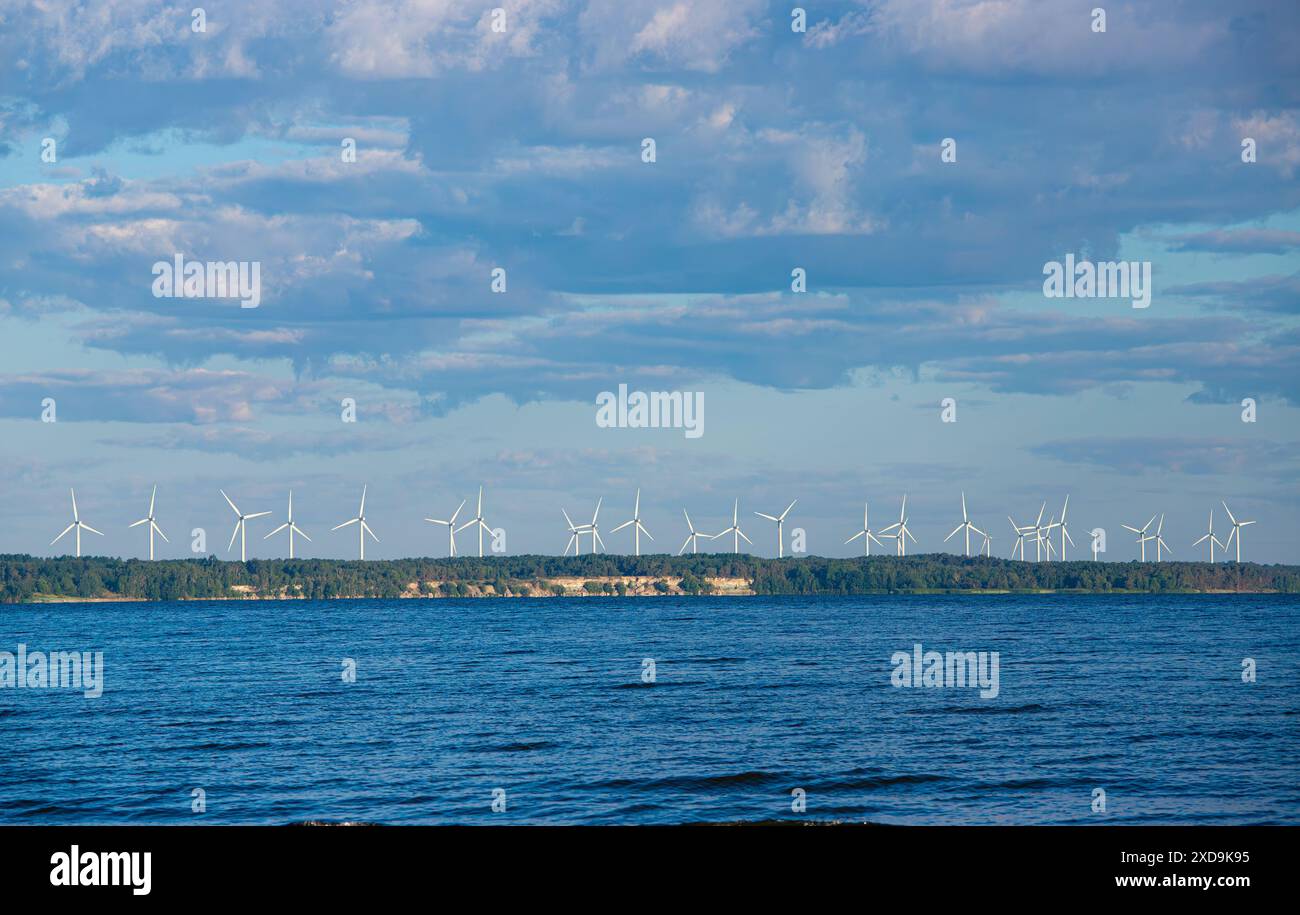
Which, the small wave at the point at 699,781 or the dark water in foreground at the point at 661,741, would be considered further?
the small wave at the point at 699,781

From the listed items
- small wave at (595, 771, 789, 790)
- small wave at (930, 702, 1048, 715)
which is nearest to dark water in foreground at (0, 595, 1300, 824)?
small wave at (595, 771, 789, 790)

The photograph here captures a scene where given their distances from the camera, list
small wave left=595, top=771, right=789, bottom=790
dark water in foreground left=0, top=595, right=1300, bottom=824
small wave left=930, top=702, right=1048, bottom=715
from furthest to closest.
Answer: small wave left=930, top=702, right=1048, bottom=715 < small wave left=595, top=771, right=789, bottom=790 < dark water in foreground left=0, top=595, right=1300, bottom=824

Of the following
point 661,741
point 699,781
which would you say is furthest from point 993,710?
point 699,781

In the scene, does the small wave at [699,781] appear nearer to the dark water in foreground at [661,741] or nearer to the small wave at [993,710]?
the dark water in foreground at [661,741]

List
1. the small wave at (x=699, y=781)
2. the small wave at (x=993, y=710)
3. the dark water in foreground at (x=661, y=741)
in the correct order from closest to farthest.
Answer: the dark water in foreground at (x=661, y=741), the small wave at (x=699, y=781), the small wave at (x=993, y=710)

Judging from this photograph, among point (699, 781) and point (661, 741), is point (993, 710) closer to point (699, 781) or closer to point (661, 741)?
point (661, 741)

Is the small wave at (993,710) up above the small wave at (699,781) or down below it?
below

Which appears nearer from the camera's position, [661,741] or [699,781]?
[699,781]

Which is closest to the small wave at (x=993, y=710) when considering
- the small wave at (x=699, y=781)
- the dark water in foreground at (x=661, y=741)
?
the dark water in foreground at (x=661, y=741)

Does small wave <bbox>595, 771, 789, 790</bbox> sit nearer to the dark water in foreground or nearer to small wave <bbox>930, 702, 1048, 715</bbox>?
the dark water in foreground
